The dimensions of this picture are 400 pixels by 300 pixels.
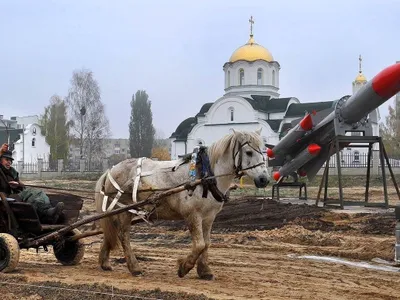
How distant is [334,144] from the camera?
62.3ft

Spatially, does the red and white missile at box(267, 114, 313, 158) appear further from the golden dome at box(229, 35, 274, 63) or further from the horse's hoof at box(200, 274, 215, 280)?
the golden dome at box(229, 35, 274, 63)

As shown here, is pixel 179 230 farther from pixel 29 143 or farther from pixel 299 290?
pixel 29 143

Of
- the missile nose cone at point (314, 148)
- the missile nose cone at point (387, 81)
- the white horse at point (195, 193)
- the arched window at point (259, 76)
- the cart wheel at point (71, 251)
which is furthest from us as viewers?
the arched window at point (259, 76)

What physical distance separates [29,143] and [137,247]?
203ft

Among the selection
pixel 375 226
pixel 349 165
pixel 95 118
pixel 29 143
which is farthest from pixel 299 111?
pixel 375 226

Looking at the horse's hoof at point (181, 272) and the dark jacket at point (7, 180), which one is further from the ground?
the dark jacket at point (7, 180)

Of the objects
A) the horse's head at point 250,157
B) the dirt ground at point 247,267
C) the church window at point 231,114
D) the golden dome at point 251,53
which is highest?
the golden dome at point 251,53

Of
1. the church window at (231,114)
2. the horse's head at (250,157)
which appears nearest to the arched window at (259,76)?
the church window at (231,114)

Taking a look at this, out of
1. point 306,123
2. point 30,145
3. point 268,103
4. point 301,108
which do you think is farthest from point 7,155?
point 30,145

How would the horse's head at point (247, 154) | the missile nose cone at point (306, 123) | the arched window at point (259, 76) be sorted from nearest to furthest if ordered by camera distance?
the horse's head at point (247, 154), the missile nose cone at point (306, 123), the arched window at point (259, 76)

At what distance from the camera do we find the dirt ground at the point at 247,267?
678 cm

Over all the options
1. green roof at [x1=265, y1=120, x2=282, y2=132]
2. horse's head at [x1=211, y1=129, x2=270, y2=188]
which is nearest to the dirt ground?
horse's head at [x1=211, y1=129, x2=270, y2=188]

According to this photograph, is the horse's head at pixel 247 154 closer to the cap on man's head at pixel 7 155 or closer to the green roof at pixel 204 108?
the cap on man's head at pixel 7 155

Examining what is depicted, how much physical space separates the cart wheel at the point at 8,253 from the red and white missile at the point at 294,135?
46.3 feet
